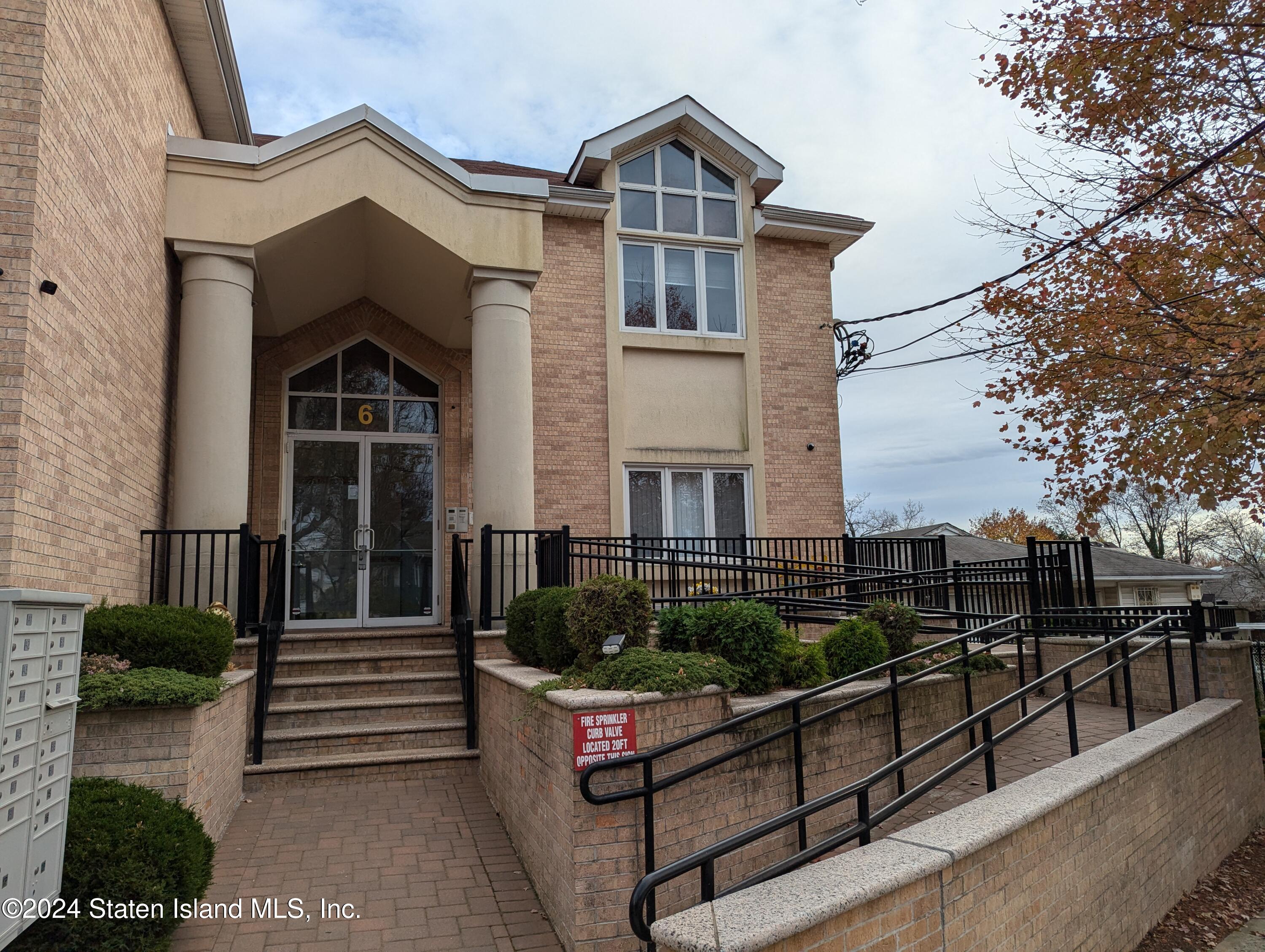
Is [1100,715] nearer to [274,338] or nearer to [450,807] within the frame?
[450,807]

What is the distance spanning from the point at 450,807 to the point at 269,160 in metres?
7.00

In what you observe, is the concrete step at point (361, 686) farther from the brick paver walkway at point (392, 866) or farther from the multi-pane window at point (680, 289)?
the multi-pane window at point (680, 289)

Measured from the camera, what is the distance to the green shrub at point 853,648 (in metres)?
6.91

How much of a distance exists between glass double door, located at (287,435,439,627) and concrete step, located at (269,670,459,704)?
330cm

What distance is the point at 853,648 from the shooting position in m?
6.96

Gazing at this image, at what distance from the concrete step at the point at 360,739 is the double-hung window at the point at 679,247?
7.50m

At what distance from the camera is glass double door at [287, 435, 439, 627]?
37.2 feet

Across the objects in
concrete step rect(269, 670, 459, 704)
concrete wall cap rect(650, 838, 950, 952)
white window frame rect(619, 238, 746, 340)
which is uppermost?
white window frame rect(619, 238, 746, 340)

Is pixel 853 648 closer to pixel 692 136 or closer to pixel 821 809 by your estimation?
pixel 821 809

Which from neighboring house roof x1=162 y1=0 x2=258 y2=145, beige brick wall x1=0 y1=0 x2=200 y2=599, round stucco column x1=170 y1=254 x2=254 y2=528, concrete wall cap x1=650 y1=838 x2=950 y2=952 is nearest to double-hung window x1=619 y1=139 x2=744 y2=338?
neighboring house roof x1=162 y1=0 x2=258 y2=145

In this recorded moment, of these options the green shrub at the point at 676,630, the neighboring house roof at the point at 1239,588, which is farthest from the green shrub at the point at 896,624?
the neighboring house roof at the point at 1239,588

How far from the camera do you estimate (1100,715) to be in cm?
902

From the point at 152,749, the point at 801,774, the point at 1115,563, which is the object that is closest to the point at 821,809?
the point at 801,774

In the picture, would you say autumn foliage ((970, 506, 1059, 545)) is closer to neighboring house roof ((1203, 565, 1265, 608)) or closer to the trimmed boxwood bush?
neighboring house roof ((1203, 565, 1265, 608))
